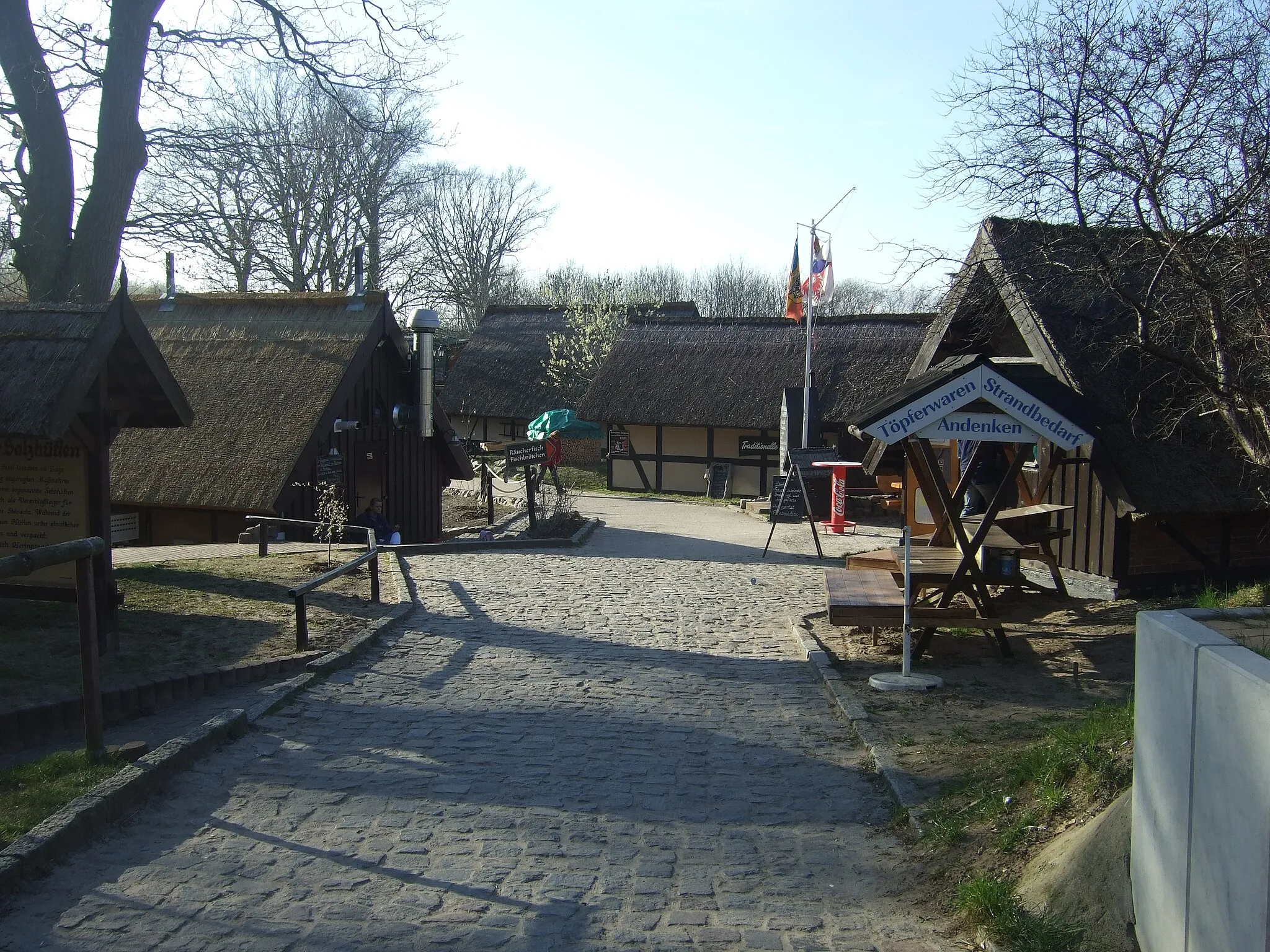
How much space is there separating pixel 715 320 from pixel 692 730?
2753cm

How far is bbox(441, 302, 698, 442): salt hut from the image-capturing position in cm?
3938

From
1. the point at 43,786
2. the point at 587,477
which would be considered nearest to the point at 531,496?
the point at 43,786

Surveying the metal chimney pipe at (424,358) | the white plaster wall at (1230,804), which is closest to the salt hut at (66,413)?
the white plaster wall at (1230,804)

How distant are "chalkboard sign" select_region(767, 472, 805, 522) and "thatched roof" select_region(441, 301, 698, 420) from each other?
15417mm

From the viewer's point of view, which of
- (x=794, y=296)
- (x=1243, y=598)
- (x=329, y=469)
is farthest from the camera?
(x=794, y=296)

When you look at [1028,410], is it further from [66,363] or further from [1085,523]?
[66,363]

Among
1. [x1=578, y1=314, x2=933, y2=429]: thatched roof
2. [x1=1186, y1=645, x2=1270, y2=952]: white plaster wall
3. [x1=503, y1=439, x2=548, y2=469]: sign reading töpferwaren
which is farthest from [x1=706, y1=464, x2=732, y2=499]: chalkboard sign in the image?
[x1=1186, y1=645, x2=1270, y2=952]: white plaster wall

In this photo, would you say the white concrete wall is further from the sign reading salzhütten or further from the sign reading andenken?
the sign reading andenken

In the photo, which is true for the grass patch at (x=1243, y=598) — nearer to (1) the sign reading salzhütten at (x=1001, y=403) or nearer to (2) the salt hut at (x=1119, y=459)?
(2) the salt hut at (x=1119, y=459)

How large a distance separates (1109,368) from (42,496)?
9.68 metres

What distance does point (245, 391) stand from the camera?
1856 centimetres

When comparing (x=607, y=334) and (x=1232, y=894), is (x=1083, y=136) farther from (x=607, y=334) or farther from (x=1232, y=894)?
(x=607, y=334)

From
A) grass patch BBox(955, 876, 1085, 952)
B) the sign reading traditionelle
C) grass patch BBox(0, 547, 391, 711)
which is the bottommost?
grass patch BBox(955, 876, 1085, 952)

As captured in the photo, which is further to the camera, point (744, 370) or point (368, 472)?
point (744, 370)
